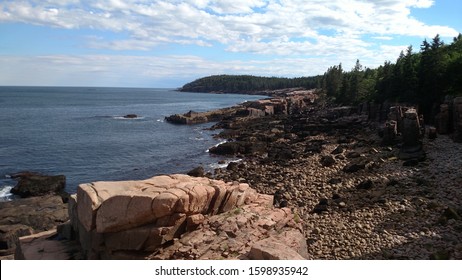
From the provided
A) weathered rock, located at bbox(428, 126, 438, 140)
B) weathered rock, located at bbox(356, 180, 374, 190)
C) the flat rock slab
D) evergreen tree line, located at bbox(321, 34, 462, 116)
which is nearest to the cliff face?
the flat rock slab

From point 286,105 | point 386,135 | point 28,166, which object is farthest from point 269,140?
point 286,105

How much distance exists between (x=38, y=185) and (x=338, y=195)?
2801 centimetres

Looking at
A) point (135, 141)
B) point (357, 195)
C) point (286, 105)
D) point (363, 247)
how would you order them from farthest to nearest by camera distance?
point (286, 105)
point (135, 141)
point (357, 195)
point (363, 247)

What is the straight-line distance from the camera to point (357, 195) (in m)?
28.1

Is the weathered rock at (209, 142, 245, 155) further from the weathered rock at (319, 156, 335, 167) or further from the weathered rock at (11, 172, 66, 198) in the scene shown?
the weathered rock at (11, 172, 66, 198)

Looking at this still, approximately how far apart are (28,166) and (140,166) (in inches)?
526

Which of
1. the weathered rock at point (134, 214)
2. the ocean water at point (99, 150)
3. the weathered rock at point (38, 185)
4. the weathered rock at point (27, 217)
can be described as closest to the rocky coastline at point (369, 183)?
the weathered rock at point (134, 214)

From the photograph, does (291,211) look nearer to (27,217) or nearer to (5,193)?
(27,217)

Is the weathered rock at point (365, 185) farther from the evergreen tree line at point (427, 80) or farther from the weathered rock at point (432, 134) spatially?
the evergreen tree line at point (427, 80)

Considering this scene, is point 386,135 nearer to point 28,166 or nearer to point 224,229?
point 224,229

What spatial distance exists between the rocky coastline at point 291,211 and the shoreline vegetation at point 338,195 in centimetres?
7

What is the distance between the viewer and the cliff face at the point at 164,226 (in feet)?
50.2

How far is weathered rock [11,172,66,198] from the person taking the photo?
33.7 meters

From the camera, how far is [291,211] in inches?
838
